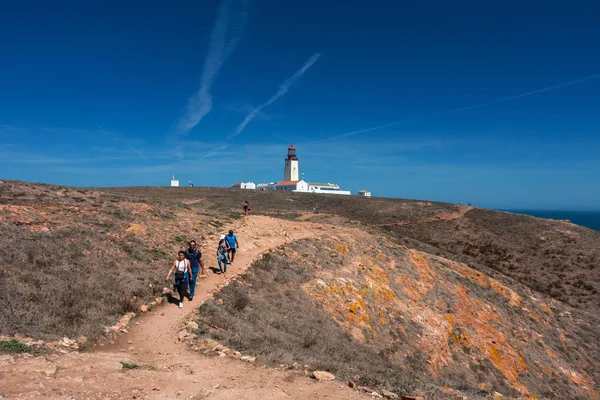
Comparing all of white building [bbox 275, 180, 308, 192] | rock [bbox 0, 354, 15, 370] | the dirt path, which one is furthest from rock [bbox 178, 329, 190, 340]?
white building [bbox 275, 180, 308, 192]

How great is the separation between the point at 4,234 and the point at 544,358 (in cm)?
3136

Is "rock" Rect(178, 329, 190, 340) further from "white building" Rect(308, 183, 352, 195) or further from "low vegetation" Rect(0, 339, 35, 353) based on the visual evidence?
"white building" Rect(308, 183, 352, 195)

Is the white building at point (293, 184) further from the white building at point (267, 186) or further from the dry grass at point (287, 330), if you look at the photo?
the dry grass at point (287, 330)

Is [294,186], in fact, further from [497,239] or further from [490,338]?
[490,338]

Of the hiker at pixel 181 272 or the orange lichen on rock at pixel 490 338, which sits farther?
the orange lichen on rock at pixel 490 338

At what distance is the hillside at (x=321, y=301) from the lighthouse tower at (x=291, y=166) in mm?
78659

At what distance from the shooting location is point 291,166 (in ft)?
379

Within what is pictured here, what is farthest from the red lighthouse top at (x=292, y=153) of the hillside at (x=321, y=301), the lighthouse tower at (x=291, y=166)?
the hillside at (x=321, y=301)

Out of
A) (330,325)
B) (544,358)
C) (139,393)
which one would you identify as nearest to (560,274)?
(544,358)

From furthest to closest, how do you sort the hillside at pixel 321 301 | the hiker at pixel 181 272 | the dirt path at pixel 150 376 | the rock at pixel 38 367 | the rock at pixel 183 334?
the hiker at pixel 181 272 → the hillside at pixel 321 301 → the rock at pixel 183 334 → the rock at pixel 38 367 → the dirt path at pixel 150 376

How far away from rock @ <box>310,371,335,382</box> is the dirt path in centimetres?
21

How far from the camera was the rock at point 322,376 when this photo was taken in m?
9.38

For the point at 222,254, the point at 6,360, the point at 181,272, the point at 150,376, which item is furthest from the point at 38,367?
the point at 222,254

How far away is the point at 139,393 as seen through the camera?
307 inches
